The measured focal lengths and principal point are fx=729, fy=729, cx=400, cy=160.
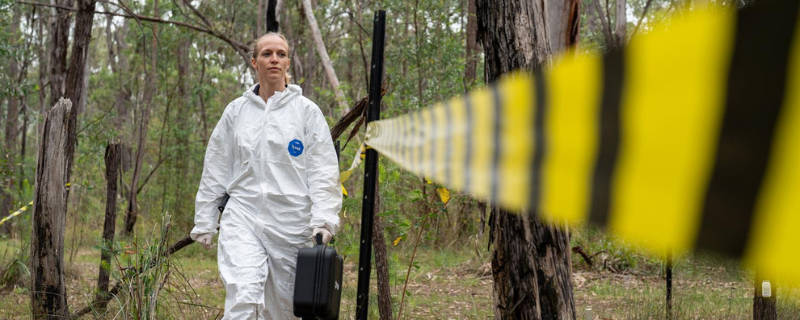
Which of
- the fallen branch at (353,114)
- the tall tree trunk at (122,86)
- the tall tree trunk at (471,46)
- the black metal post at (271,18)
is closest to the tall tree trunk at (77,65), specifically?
the black metal post at (271,18)

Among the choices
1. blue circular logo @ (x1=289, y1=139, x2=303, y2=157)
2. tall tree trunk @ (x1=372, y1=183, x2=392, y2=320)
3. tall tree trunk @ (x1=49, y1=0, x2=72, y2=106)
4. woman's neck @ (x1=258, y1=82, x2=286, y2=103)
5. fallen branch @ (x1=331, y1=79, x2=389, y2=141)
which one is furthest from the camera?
tall tree trunk @ (x1=49, y1=0, x2=72, y2=106)

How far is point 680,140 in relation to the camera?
0.60m

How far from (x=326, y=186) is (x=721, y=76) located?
2924mm

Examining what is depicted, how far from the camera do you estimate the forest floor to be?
4.66m

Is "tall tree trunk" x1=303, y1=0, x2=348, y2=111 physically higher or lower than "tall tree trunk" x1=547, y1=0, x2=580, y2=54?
higher

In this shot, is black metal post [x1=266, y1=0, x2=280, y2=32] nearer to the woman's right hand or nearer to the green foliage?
the green foliage

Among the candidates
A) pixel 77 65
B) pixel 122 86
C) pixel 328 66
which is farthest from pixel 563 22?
pixel 122 86

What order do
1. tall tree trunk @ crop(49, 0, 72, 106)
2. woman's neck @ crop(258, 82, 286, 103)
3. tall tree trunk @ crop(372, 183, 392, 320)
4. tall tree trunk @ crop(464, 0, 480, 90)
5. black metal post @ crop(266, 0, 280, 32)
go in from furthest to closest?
1. tall tree trunk @ crop(464, 0, 480, 90)
2. tall tree trunk @ crop(49, 0, 72, 106)
3. black metal post @ crop(266, 0, 280, 32)
4. tall tree trunk @ crop(372, 183, 392, 320)
5. woman's neck @ crop(258, 82, 286, 103)

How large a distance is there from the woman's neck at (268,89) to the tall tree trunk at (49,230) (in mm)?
1764

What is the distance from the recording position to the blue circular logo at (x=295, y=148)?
3.49 m

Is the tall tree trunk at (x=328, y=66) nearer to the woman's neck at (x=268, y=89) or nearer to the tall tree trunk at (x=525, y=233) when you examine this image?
the woman's neck at (x=268, y=89)

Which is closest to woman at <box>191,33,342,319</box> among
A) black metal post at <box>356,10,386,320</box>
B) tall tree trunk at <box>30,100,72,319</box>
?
black metal post at <box>356,10,386,320</box>

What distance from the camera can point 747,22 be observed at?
22.0 inches

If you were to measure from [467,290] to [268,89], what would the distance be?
3.85 meters
